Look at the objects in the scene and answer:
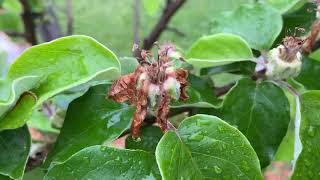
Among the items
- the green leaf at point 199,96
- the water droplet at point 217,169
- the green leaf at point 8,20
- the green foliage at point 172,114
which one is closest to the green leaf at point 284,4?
the green foliage at point 172,114

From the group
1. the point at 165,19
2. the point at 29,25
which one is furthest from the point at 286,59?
the point at 29,25

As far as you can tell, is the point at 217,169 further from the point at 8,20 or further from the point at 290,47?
the point at 8,20

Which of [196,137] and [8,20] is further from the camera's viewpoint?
[8,20]

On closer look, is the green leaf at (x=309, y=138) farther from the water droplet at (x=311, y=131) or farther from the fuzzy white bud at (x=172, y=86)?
the fuzzy white bud at (x=172, y=86)

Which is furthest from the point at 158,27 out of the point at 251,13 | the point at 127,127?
the point at 127,127

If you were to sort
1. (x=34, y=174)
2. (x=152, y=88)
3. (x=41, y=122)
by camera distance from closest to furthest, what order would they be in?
(x=152, y=88)
(x=34, y=174)
(x=41, y=122)

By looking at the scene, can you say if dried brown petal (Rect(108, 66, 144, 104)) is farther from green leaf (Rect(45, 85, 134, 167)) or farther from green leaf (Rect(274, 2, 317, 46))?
green leaf (Rect(274, 2, 317, 46))

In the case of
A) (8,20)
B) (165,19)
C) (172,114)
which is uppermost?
(172,114)
